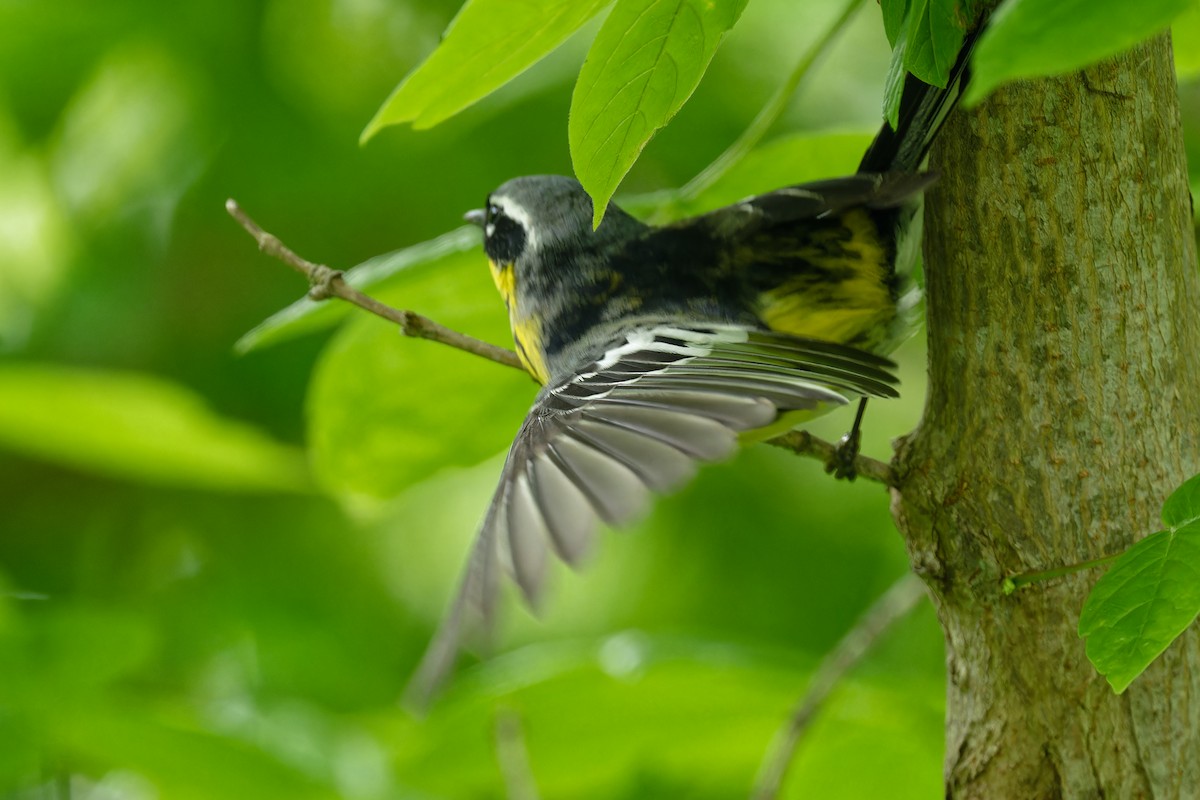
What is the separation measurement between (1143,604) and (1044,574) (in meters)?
0.22

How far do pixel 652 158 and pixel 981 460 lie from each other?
2.36m

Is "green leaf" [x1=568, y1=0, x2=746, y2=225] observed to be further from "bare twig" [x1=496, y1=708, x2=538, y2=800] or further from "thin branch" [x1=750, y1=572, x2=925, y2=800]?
"bare twig" [x1=496, y1=708, x2=538, y2=800]

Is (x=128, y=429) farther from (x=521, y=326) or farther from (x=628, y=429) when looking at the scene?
(x=628, y=429)

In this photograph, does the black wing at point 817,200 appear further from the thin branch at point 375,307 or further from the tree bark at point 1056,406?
the thin branch at point 375,307

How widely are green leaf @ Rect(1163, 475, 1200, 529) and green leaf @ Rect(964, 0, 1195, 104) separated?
0.43 m

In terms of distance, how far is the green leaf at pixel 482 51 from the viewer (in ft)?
3.69

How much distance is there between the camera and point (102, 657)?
231 centimetres

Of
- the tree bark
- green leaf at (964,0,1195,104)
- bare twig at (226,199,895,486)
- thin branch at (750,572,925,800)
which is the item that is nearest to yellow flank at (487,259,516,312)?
bare twig at (226,199,895,486)

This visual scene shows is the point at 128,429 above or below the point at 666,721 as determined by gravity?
above

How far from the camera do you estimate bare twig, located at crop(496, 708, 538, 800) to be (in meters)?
1.91

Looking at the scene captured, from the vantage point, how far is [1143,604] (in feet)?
3.36

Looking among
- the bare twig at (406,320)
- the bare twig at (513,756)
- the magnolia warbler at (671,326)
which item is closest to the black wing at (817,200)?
the magnolia warbler at (671,326)

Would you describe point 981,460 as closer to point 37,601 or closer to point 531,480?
point 531,480

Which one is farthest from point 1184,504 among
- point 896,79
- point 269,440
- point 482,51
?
point 269,440
